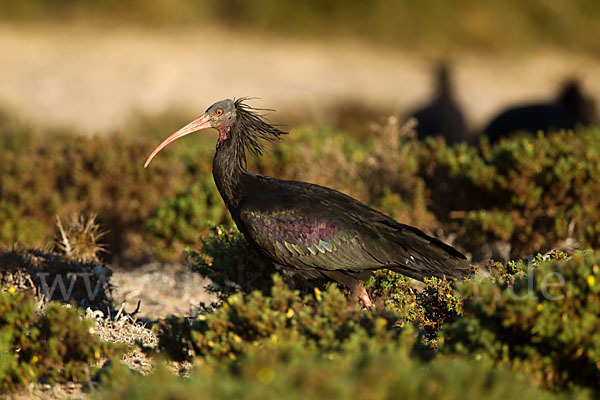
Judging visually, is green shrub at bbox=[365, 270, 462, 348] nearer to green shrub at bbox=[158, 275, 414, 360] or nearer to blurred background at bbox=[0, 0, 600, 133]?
green shrub at bbox=[158, 275, 414, 360]

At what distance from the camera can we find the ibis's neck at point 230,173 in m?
6.29

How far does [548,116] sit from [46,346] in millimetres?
9020

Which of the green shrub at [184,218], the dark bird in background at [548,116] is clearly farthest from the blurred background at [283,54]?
the green shrub at [184,218]

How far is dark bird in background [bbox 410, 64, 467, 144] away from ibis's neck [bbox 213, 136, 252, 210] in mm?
7274

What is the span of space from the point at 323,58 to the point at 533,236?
18434mm

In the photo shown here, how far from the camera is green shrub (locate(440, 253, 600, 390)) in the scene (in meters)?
4.15

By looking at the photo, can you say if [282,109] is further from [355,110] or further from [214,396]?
[214,396]

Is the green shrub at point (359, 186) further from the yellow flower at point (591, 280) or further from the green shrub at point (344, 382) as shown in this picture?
the green shrub at point (344, 382)

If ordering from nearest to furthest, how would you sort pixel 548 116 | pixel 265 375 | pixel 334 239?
1. pixel 265 375
2. pixel 334 239
3. pixel 548 116

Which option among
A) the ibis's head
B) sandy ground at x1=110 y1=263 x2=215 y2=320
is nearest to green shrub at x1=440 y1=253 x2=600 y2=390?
the ibis's head

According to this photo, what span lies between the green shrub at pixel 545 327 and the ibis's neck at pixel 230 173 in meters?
2.43

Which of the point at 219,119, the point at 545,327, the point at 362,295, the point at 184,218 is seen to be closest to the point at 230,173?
the point at 219,119

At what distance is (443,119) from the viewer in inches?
546

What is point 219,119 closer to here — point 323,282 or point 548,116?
point 323,282
